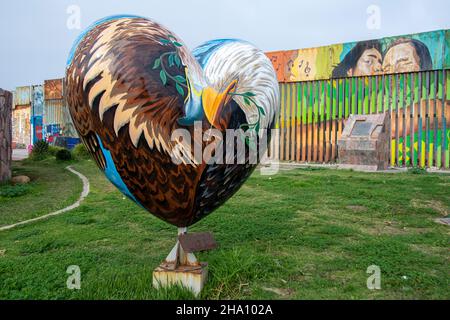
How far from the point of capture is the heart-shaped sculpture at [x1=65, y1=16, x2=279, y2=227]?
2.57m

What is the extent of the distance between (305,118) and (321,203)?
961 centimetres

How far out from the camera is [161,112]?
8.54 ft

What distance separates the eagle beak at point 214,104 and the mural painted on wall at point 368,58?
1218 centimetres

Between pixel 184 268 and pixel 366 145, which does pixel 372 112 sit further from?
pixel 184 268

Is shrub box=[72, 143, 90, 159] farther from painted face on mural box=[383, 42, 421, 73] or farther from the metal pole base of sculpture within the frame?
the metal pole base of sculpture

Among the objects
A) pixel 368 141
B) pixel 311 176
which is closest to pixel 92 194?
pixel 311 176

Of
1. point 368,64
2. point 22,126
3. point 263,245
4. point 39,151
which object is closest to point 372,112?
point 368,64

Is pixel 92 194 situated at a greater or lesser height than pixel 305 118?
lesser

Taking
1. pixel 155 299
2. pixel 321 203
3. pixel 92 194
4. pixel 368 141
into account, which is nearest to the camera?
pixel 155 299

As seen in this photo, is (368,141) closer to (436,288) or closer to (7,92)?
(436,288)

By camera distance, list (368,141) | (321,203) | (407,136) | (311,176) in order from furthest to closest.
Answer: (407,136) < (368,141) < (311,176) < (321,203)

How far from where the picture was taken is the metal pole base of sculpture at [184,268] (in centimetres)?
297

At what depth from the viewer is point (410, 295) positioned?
3.02m

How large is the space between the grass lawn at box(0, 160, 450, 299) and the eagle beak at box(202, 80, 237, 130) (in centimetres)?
126
